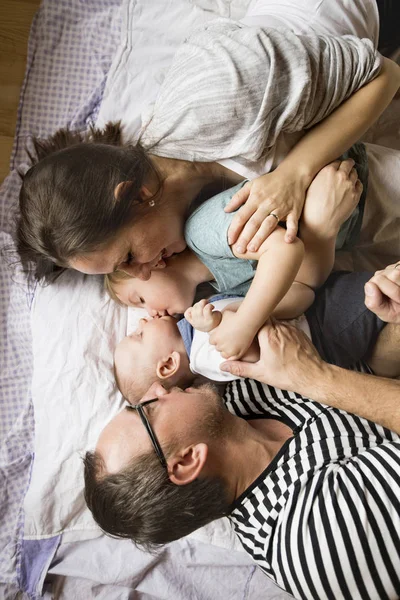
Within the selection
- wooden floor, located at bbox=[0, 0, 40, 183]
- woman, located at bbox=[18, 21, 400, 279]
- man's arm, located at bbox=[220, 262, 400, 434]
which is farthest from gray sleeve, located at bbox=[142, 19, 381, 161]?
wooden floor, located at bbox=[0, 0, 40, 183]

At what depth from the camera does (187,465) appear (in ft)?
3.03

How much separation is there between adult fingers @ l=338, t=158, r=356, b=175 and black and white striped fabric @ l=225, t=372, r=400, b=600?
410mm

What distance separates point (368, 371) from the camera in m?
1.11

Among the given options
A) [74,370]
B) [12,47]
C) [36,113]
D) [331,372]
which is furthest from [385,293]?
[12,47]

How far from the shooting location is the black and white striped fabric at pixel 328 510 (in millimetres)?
797

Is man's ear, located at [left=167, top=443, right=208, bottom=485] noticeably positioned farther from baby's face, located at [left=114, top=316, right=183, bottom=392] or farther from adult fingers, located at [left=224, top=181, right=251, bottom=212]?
adult fingers, located at [left=224, top=181, right=251, bottom=212]

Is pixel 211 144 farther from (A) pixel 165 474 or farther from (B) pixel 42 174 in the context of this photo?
(A) pixel 165 474

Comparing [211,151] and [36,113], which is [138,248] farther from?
[36,113]

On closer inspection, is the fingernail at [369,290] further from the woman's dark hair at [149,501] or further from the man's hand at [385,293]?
the woman's dark hair at [149,501]

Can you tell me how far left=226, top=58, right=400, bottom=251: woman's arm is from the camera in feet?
3.23

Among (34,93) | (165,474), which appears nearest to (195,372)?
(165,474)

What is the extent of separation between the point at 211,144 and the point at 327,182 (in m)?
0.21

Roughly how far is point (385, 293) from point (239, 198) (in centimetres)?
29

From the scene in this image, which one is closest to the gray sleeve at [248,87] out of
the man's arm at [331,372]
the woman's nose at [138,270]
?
the woman's nose at [138,270]
